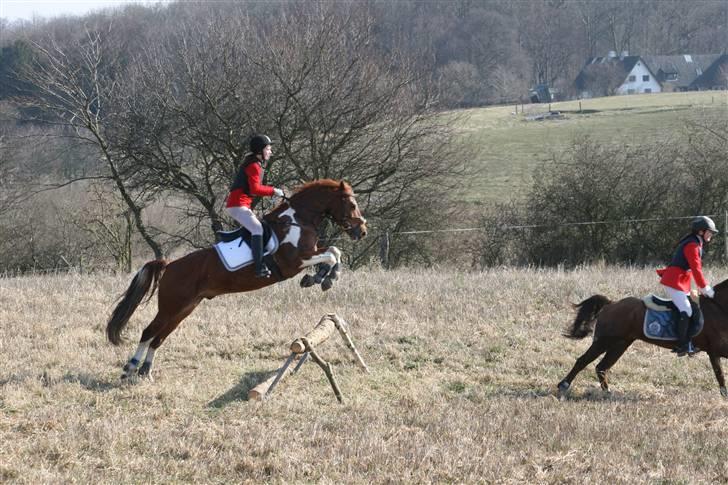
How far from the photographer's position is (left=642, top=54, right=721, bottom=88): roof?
98375 mm

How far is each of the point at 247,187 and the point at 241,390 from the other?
240 centimetres

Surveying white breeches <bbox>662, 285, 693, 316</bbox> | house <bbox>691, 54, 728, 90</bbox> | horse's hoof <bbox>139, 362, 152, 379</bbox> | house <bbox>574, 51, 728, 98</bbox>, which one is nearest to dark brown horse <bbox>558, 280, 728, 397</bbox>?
white breeches <bbox>662, 285, 693, 316</bbox>

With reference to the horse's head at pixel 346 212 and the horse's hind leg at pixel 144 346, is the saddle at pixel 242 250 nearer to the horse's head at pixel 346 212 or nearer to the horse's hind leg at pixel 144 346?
the horse's head at pixel 346 212

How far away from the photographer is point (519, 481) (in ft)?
20.5

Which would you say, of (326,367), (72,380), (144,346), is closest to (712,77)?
(326,367)

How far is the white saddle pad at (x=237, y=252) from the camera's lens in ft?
30.9

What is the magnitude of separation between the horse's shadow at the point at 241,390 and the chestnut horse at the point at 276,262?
1083 mm

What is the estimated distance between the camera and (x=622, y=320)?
952 centimetres

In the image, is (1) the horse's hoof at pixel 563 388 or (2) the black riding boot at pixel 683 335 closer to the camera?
(2) the black riding boot at pixel 683 335

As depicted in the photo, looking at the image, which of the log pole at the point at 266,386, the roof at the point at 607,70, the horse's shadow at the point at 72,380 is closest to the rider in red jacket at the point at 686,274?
the log pole at the point at 266,386

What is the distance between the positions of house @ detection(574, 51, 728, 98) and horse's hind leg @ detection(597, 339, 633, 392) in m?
85.7

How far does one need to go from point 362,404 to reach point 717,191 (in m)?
19.6

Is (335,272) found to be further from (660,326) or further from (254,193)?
(660,326)

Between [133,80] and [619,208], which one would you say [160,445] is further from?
[133,80]
